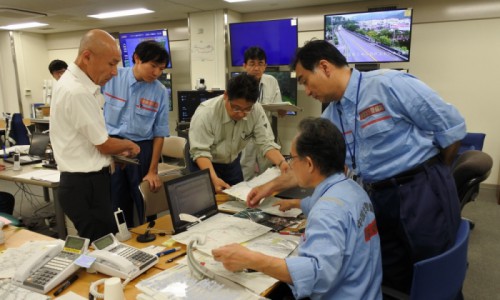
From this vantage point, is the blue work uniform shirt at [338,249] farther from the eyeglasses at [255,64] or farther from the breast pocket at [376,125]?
the eyeglasses at [255,64]

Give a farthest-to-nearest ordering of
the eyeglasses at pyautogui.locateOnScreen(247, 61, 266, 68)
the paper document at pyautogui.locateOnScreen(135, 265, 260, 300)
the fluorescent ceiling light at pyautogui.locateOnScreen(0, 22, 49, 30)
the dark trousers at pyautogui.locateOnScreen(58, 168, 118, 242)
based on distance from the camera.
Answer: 1. the fluorescent ceiling light at pyautogui.locateOnScreen(0, 22, 49, 30)
2. the eyeglasses at pyautogui.locateOnScreen(247, 61, 266, 68)
3. the dark trousers at pyautogui.locateOnScreen(58, 168, 118, 242)
4. the paper document at pyautogui.locateOnScreen(135, 265, 260, 300)

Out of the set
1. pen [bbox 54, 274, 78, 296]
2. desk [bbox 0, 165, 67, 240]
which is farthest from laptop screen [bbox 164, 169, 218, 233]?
desk [bbox 0, 165, 67, 240]

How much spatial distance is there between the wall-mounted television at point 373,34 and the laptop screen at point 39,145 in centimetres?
358

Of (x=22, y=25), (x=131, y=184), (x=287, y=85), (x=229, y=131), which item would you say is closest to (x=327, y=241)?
(x=229, y=131)

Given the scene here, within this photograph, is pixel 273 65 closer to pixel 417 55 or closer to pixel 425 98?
pixel 417 55

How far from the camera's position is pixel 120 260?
130cm

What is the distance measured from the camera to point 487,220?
372 cm

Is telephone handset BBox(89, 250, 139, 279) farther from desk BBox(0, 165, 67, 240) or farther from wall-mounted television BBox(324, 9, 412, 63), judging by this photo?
wall-mounted television BBox(324, 9, 412, 63)

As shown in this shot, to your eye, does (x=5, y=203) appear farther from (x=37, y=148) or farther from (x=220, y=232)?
(x=220, y=232)

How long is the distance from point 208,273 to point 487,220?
361cm

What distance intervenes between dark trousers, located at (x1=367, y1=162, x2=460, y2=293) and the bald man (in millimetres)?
1346

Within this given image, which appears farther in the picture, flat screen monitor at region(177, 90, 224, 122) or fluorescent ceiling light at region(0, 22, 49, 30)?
fluorescent ceiling light at region(0, 22, 49, 30)

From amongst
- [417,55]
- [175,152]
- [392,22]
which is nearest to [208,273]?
[175,152]

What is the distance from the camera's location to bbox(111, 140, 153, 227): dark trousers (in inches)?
99.0
